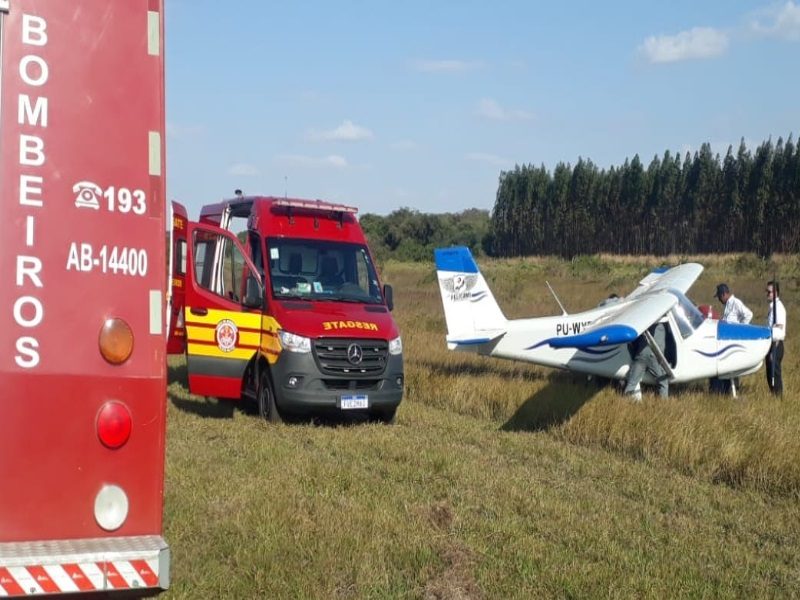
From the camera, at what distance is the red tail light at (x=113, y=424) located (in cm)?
336

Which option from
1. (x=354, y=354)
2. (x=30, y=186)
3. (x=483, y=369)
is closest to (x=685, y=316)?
(x=483, y=369)

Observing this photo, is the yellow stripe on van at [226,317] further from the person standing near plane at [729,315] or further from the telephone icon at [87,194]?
the telephone icon at [87,194]

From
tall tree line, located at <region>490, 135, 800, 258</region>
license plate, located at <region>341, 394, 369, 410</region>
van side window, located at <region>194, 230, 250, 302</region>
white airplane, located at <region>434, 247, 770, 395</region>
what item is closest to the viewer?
license plate, located at <region>341, 394, 369, 410</region>

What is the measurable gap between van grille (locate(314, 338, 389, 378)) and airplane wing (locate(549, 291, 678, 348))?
216cm

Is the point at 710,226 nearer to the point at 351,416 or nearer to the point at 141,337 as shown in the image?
the point at 351,416

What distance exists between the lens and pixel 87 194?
3355 millimetres

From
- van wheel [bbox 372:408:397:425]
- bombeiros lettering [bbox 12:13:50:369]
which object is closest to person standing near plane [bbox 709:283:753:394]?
van wheel [bbox 372:408:397:425]

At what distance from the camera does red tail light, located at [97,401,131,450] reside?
11.0 ft

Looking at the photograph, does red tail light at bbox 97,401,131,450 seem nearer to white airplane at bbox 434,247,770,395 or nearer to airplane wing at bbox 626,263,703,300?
white airplane at bbox 434,247,770,395

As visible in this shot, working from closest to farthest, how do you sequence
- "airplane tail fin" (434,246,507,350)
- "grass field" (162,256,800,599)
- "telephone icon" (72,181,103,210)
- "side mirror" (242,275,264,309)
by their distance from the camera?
1. "telephone icon" (72,181,103,210)
2. "grass field" (162,256,800,599)
3. "side mirror" (242,275,264,309)
4. "airplane tail fin" (434,246,507,350)

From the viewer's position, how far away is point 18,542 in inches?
125

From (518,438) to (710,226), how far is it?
5798 centimetres

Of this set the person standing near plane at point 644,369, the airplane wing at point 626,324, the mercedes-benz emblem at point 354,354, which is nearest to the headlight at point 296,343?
the mercedes-benz emblem at point 354,354

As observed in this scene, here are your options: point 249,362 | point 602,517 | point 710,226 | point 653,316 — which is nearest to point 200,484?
point 602,517
